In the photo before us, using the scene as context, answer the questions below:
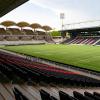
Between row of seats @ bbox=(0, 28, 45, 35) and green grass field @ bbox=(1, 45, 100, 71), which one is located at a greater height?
row of seats @ bbox=(0, 28, 45, 35)

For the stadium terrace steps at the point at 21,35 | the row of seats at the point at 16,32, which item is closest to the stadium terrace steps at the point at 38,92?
the stadium terrace steps at the point at 21,35

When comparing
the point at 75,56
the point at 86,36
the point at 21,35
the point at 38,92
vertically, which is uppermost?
the point at 38,92

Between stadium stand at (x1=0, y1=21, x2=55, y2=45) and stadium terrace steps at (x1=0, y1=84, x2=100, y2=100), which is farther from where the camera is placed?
→ stadium stand at (x1=0, y1=21, x2=55, y2=45)

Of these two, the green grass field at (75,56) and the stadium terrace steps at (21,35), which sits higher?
the stadium terrace steps at (21,35)

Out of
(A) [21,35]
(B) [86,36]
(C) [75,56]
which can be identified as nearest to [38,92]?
(C) [75,56]

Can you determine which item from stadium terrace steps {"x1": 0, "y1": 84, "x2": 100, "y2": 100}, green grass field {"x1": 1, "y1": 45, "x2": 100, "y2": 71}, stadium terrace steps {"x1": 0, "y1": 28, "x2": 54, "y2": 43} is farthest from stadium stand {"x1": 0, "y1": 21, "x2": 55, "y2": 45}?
stadium terrace steps {"x1": 0, "y1": 84, "x2": 100, "y2": 100}

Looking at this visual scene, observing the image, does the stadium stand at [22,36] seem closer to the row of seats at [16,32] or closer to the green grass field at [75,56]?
the row of seats at [16,32]

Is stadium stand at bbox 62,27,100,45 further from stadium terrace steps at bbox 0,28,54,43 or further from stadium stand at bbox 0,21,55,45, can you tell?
stadium stand at bbox 0,21,55,45

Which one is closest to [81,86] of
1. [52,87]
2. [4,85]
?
[52,87]

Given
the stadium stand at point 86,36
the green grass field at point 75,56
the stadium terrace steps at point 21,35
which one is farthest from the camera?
the stadium terrace steps at point 21,35

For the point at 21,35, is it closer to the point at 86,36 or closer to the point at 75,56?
the point at 86,36

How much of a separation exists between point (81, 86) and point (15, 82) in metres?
2.68

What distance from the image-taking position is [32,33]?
7131cm

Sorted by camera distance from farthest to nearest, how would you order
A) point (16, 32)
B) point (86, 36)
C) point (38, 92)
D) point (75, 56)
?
1. point (16, 32)
2. point (86, 36)
3. point (75, 56)
4. point (38, 92)
